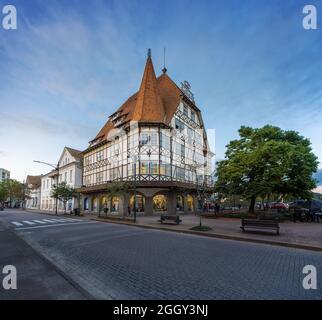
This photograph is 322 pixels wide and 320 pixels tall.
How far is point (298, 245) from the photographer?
951 centimetres

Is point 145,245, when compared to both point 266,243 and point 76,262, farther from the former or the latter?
point 266,243

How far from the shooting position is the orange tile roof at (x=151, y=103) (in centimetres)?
3073

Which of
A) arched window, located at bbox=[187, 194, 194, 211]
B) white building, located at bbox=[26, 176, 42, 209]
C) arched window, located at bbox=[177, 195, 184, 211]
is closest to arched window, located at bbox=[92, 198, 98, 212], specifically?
arched window, located at bbox=[177, 195, 184, 211]

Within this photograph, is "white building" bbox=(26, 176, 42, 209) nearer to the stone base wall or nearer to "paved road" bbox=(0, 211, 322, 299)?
the stone base wall

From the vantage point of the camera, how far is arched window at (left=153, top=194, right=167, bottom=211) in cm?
3019

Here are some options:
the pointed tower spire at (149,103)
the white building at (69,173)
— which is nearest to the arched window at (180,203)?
the pointed tower spire at (149,103)

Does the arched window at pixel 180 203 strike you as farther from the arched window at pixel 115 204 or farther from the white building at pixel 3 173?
the white building at pixel 3 173

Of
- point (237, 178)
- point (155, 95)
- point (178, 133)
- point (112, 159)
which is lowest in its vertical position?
point (237, 178)

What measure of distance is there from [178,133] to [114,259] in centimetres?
2747

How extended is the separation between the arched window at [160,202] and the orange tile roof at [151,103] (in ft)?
33.4

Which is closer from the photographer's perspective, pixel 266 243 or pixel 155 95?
pixel 266 243

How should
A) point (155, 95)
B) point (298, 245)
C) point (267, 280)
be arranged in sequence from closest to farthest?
point (267, 280) → point (298, 245) → point (155, 95)

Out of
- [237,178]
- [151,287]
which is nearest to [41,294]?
[151,287]
